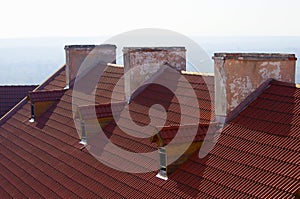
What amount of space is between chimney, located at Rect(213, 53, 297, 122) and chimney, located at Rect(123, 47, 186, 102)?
525cm

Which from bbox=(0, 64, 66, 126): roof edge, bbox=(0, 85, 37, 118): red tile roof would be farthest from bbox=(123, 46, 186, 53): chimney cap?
bbox=(0, 85, 37, 118): red tile roof

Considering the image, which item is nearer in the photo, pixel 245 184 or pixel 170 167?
pixel 245 184

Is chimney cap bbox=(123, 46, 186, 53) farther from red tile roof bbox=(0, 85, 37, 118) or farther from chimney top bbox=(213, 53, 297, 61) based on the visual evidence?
red tile roof bbox=(0, 85, 37, 118)

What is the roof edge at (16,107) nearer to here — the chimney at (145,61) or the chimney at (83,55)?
the chimney at (83,55)

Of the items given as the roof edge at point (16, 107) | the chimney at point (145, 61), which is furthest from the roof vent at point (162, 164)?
the roof edge at point (16, 107)

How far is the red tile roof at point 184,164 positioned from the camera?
10799mm

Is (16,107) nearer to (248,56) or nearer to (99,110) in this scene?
(99,110)

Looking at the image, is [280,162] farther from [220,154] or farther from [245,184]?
[220,154]

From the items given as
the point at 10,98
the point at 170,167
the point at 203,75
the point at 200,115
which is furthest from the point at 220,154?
the point at 10,98

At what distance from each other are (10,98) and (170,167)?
18.3 metres

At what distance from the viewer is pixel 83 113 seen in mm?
17156

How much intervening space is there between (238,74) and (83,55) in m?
12.8

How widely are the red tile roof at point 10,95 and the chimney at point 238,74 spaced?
17.5 metres

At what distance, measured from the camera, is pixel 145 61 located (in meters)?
18.9
